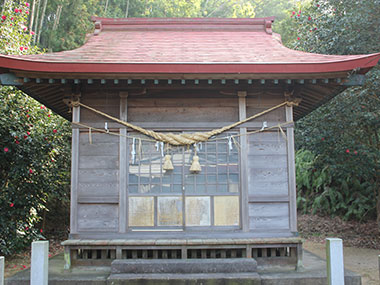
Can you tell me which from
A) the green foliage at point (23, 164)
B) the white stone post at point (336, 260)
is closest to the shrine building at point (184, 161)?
the white stone post at point (336, 260)

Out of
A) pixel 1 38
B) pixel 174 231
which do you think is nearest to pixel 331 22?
pixel 174 231

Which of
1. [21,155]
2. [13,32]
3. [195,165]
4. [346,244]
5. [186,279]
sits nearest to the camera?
[186,279]

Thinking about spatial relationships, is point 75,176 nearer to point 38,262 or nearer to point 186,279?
point 38,262

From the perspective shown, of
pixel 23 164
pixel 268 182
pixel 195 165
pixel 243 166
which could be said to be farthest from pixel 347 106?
pixel 23 164

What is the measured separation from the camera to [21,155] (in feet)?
27.2

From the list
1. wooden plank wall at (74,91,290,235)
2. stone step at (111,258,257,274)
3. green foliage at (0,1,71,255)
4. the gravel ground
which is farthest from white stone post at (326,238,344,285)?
green foliage at (0,1,71,255)

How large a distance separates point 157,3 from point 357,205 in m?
18.6

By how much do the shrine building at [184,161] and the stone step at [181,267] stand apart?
0.98 feet

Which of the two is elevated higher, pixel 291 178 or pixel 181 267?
pixel 291 178

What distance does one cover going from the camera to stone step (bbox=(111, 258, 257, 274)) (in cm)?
514

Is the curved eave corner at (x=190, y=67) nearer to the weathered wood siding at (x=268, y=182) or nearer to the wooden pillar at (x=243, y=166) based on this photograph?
the wooden pillar at (x=243, y=166)

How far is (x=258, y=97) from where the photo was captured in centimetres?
599

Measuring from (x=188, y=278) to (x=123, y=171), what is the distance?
2.05 metres

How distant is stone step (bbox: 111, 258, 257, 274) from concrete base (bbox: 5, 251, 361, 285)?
4.0 inches
